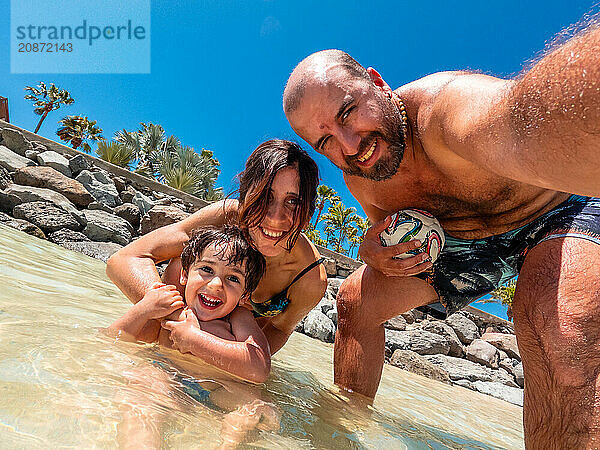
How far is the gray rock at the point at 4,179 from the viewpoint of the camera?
26.4ft

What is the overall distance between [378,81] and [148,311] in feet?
6.37

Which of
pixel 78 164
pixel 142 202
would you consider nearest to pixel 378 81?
pixel 142 202

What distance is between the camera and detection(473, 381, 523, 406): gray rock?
6.16 metres

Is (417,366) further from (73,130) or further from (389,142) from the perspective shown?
(73,130)

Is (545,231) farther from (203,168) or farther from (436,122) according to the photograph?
(203,168)

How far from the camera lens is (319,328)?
672 cm

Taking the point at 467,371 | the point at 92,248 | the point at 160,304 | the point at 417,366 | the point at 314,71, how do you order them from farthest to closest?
the point at 92,248
the point at 467,371
the point at 417,366
the point at 314,71
the point at 160,304

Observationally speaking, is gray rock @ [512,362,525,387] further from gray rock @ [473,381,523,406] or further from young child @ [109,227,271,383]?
young child @ [109,227,271,383]

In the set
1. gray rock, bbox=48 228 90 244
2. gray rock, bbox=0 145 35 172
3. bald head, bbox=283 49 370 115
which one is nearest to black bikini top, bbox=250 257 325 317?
bald head, bbox=283 49 370 115

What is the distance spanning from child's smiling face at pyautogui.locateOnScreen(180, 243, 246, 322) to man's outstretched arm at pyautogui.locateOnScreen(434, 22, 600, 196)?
5.00 ft

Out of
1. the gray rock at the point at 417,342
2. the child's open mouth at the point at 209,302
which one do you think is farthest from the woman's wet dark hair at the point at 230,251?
the gray rock at the point at 417,342

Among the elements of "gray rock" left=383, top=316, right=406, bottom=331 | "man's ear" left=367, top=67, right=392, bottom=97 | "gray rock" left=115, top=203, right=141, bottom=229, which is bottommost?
"gray rock" left=383, top=316, right=406, bottom=331

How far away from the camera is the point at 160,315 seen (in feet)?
7.88

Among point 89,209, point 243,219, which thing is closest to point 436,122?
point 243,219
